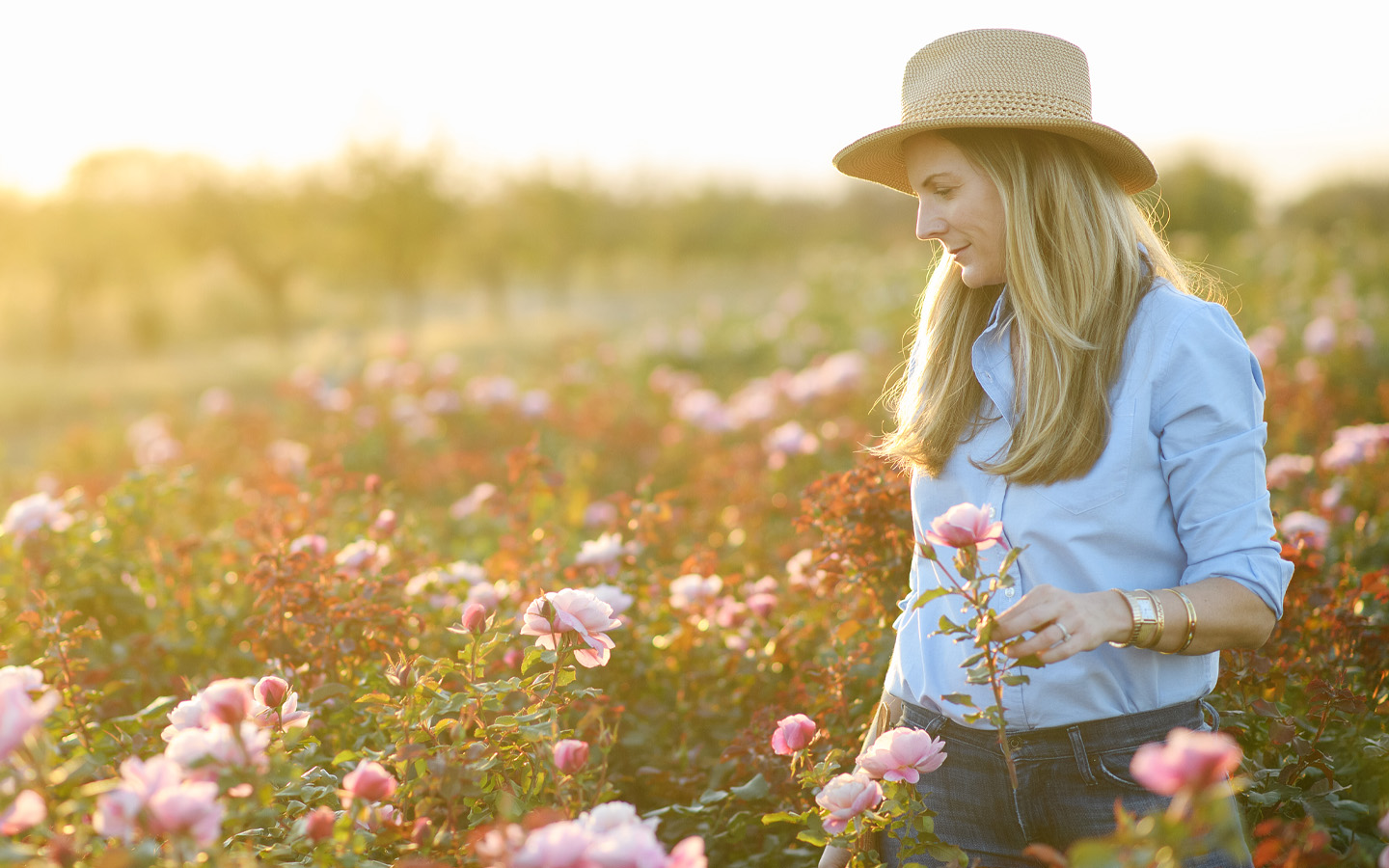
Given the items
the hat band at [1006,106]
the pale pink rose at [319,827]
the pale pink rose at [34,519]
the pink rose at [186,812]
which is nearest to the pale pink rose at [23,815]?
the pink rose at [186,812]

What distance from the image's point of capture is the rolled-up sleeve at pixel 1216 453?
1330 millimetres

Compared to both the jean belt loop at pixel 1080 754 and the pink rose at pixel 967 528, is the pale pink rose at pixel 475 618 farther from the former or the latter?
the jean belt loop at pixel 1080 754

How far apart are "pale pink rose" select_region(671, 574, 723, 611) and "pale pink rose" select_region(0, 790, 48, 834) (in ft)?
5.09

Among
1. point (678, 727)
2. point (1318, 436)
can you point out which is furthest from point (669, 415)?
point (678, 727)

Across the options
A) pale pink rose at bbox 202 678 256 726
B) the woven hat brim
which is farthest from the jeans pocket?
pale pink rose at bbox 202 678 256 726

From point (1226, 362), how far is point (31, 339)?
25481 mm

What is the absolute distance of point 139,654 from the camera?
2553mm

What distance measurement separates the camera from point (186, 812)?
3.23 feet

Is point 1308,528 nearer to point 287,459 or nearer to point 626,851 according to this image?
point 626,851

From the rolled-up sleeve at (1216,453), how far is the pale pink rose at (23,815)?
1471 mm

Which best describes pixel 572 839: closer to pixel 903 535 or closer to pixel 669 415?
pixel 903 535

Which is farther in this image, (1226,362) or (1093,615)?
(1226,362)

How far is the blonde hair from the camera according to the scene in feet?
4.86

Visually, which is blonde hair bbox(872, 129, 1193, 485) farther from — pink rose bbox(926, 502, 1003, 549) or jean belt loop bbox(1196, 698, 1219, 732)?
jean belt loop bbox(1196, 698, 1219, 732)
